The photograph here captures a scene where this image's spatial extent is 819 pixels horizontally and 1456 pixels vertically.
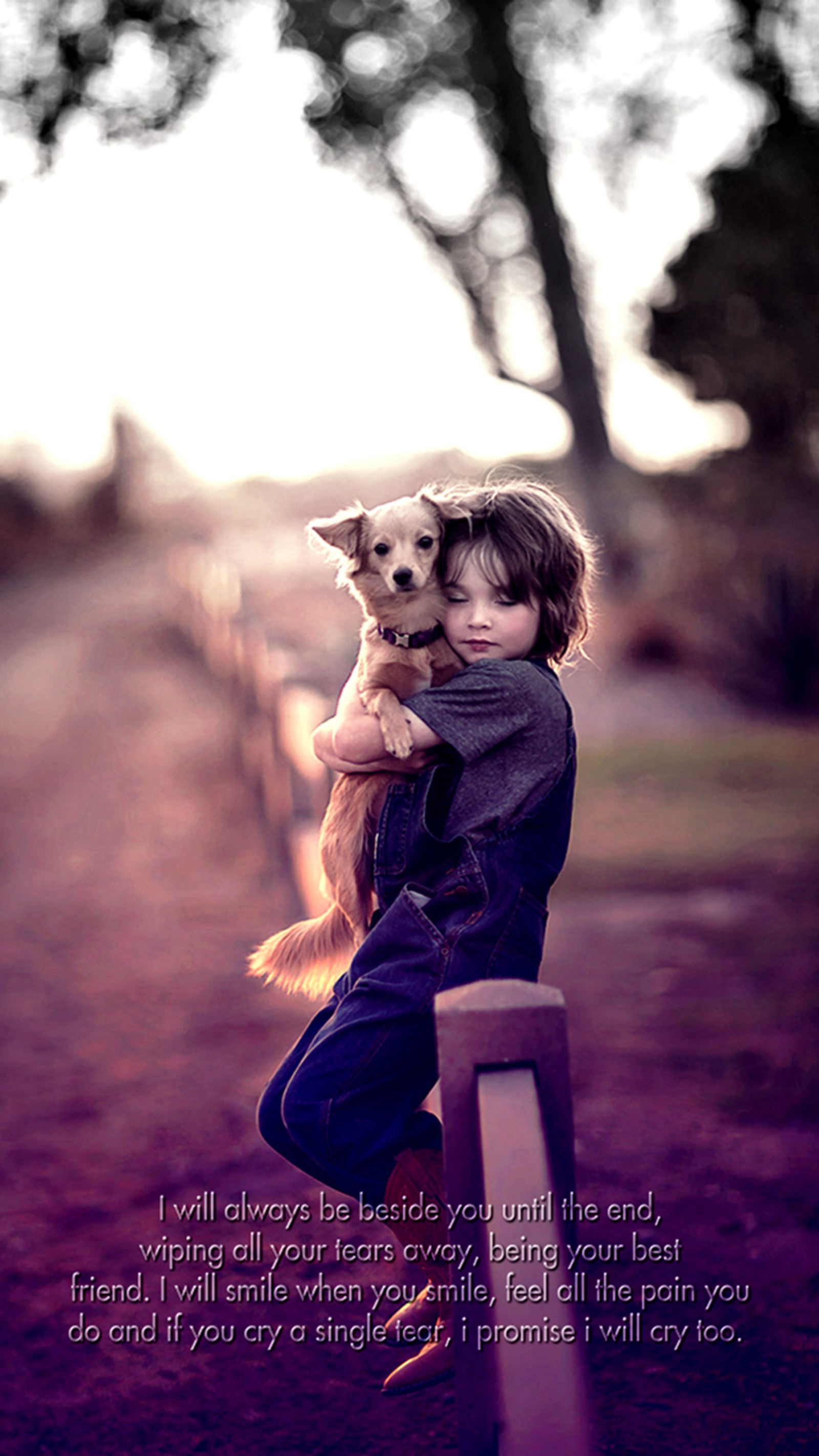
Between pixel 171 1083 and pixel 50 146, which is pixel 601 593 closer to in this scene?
pixel 50 146

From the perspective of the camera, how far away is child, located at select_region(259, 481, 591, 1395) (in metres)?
2.19

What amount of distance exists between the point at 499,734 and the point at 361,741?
261mm

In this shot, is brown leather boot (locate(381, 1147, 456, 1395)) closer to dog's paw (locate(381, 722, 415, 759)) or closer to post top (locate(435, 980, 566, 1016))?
post top (locate(435, 980, 566, 1016))

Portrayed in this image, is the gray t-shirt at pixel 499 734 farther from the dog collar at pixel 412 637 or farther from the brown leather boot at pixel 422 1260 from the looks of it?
the brown leather boot at pixel 422 1260

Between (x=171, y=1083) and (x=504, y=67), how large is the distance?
9891mm

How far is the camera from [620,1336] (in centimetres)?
290

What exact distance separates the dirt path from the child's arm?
1.39 m

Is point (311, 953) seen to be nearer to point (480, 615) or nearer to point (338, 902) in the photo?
point (338, 902)

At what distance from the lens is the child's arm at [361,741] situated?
221 centimetres

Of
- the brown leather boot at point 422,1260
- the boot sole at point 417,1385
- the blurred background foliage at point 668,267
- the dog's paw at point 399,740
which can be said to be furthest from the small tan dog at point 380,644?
the blurred background foliage at point 668,267

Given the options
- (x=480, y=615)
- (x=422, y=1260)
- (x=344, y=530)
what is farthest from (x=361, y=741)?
(x=422, y=1260)

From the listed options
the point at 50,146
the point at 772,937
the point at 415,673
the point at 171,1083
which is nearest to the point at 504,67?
the point at 50,146

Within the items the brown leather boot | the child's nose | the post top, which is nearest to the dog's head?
the child's nose

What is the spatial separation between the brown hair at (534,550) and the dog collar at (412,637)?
0.33 ft
